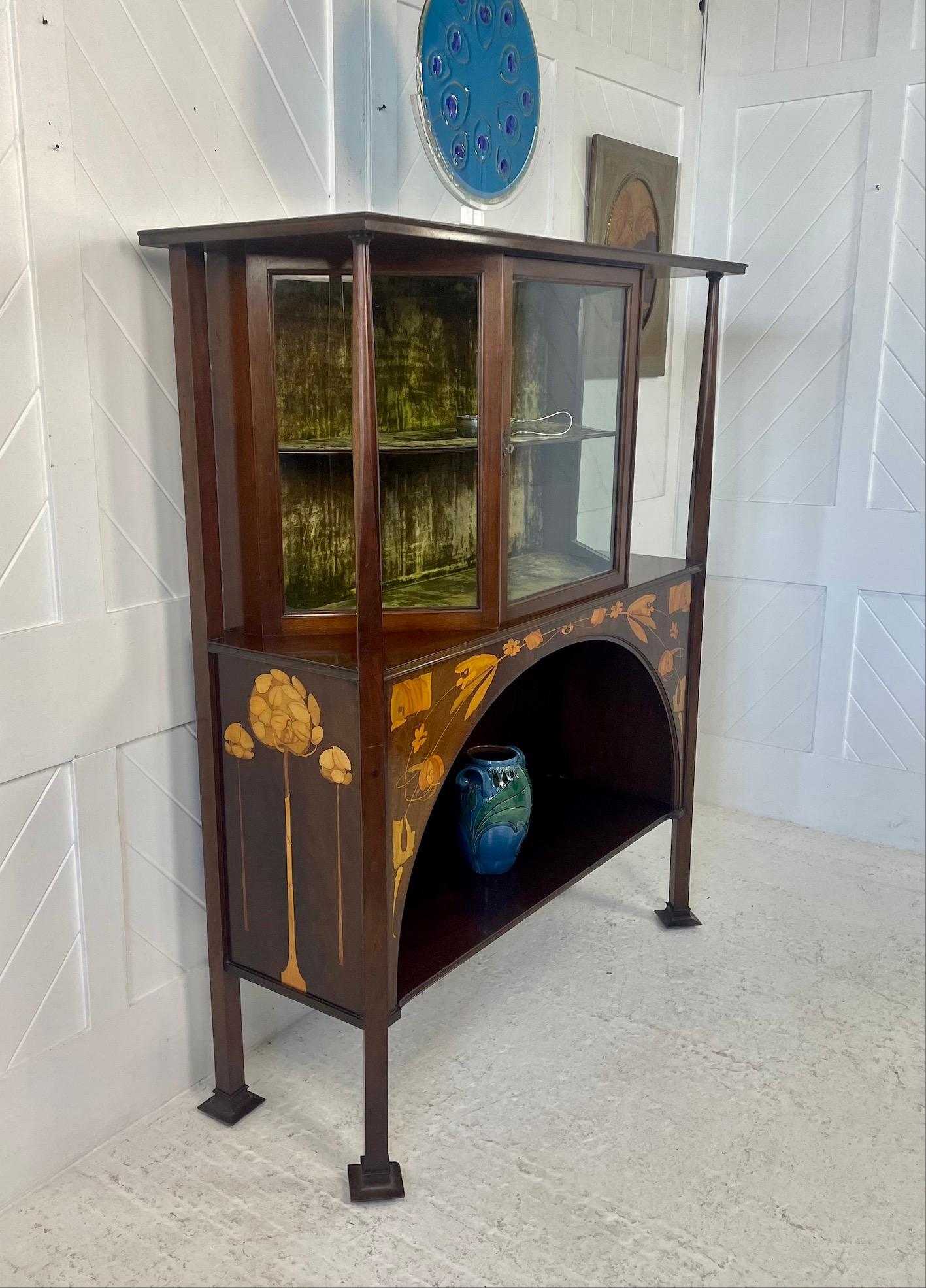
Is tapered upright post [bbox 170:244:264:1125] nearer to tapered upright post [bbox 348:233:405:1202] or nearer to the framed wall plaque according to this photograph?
tapered upright post [bbox 348:233:405:1202]

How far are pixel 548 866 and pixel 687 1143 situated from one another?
633 millimetres

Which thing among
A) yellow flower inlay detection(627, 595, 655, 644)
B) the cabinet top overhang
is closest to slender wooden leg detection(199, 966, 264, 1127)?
yellow flower inlay detection(627, 595, 655, 644)

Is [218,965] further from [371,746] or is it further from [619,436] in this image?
[619,436]

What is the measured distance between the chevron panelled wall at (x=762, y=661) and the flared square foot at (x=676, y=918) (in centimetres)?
89

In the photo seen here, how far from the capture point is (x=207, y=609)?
6.39 ft

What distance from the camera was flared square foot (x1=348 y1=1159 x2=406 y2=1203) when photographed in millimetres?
1911

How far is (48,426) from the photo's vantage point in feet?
5.81

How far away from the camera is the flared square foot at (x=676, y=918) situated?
2.88 m

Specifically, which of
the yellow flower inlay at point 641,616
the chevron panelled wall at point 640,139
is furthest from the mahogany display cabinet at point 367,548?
the chevron panelled wall at point 640,139

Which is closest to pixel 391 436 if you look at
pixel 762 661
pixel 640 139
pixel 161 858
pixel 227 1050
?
pixel 161 858

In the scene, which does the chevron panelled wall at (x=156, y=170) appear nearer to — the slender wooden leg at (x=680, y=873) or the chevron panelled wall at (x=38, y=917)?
the chevron panelled wall at (x=38, y=917)

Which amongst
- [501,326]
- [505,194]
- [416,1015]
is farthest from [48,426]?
[416,1015]

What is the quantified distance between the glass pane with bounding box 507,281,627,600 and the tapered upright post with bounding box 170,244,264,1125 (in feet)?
1.78

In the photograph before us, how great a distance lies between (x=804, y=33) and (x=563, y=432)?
187 cm
